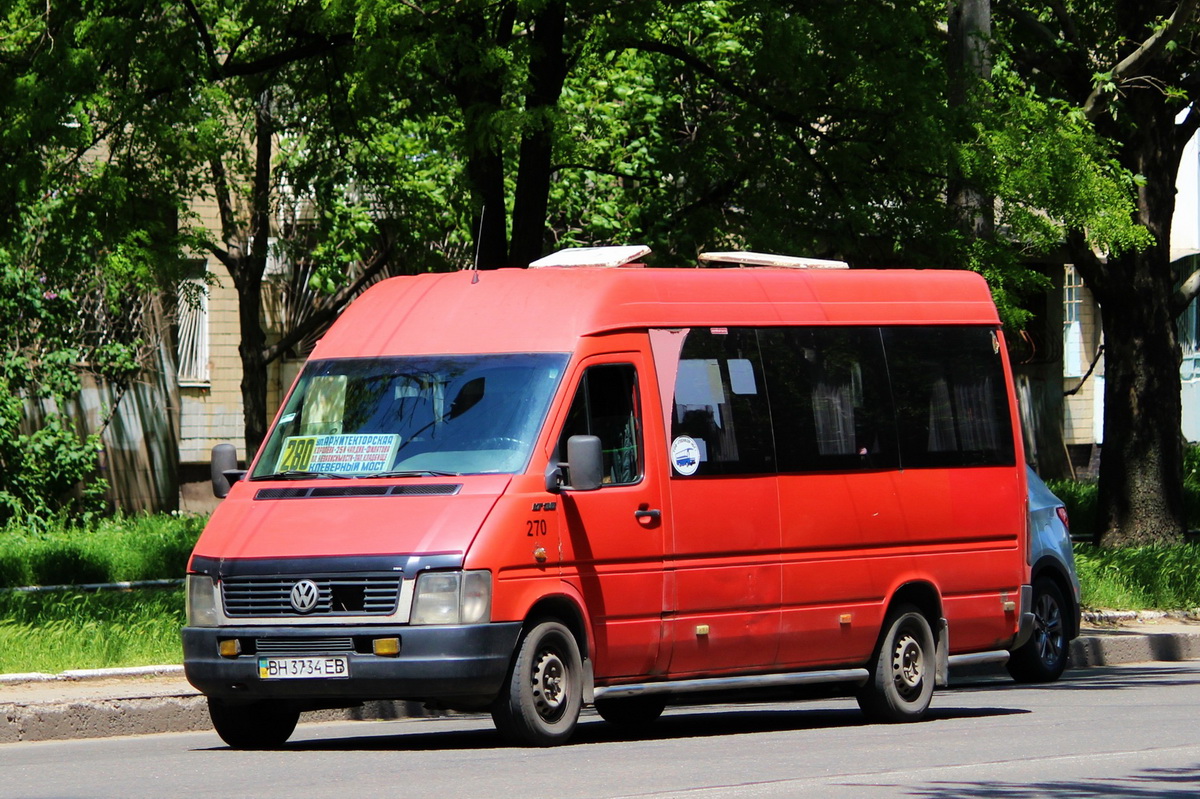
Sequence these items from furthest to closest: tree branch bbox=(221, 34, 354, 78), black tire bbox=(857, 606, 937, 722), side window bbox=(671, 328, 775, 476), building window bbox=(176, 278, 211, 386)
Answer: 1. building window bbox=(176, 278, 211, 386)
2. tree branch bbox=(221, 34, 354, 78)
3. black tire bbox=(857, 606, 937, 722)
4. side window bbox=(671, 328, 775, 476)

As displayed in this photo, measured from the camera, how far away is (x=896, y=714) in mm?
12414

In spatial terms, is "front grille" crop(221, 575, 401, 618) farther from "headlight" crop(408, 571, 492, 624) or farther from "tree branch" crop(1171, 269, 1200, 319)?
"tree branch" crop(1171, 269, 1200, 319)

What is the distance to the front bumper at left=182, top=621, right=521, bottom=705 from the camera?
9938mm

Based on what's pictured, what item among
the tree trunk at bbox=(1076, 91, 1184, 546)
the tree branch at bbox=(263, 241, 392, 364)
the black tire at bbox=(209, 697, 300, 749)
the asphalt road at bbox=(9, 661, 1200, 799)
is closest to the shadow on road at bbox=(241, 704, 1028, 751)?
the asphalt road at bbox=(9, 661, 1200, 799)

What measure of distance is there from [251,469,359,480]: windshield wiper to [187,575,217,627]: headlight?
71 centimetres

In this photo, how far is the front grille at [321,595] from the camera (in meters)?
10.0

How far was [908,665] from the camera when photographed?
12586mm

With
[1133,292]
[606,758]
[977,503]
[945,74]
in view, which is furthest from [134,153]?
[1133,292]

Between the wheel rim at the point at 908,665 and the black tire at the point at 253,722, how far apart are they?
3724 millimetres

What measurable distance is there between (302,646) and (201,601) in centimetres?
69

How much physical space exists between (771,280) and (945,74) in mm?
7053

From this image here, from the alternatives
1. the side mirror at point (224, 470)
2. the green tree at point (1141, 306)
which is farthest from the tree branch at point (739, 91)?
the side mirror at point (224, 470)

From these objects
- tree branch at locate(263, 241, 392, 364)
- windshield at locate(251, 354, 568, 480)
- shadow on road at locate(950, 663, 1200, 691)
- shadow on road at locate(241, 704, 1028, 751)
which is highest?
tree branch at locate(263, 241, 392, 364)

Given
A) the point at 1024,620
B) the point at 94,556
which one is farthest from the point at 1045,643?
the point at 94,556
